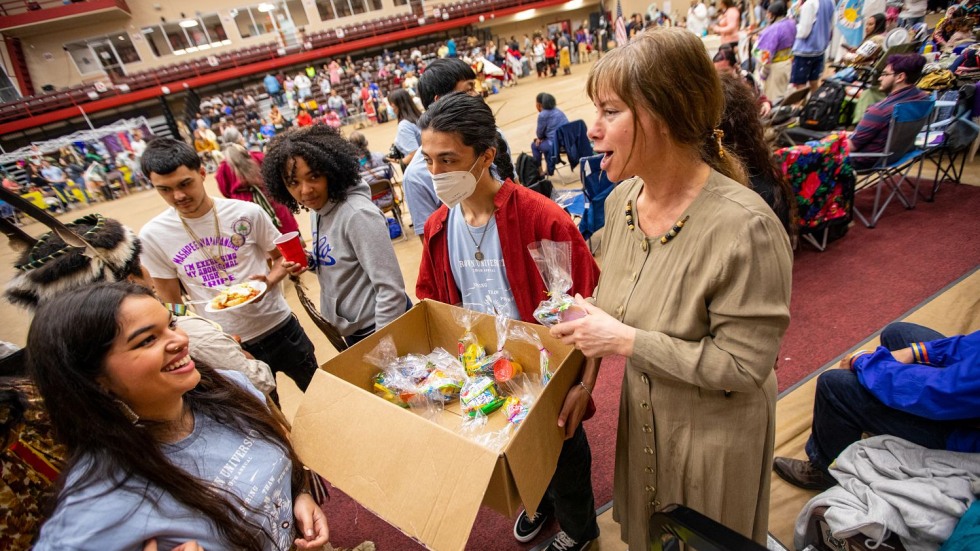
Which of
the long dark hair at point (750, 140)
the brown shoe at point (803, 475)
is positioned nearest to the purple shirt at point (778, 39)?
the long dark hair at point (750, 140)

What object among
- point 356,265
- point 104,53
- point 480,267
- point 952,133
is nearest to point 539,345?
point 480,267

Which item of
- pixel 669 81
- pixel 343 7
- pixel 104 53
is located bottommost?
pixel 669 81

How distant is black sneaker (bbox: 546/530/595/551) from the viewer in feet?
6.07

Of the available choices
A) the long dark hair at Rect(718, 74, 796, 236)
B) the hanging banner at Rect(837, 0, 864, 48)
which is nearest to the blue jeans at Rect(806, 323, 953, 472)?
the long dark hair at Rect(718, 74, 796, 236)

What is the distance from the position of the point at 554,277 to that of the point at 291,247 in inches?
50.0

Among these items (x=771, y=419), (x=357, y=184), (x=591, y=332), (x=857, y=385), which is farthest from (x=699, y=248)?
(x=357, y=184)

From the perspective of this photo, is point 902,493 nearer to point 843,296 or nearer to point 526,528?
point 526,528

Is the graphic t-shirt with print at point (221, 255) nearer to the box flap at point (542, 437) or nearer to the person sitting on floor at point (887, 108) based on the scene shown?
the box flap at point (542, 437)

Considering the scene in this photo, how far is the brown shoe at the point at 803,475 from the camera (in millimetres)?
2005

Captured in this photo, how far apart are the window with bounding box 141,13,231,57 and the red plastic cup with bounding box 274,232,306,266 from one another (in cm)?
2797

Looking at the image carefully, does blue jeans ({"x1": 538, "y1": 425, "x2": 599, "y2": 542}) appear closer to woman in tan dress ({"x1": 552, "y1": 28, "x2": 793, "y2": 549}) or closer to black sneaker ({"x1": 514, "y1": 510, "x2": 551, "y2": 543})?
black sneaker ({"x1": 514, "y1": 510, "x2": 551, "y2": 543})

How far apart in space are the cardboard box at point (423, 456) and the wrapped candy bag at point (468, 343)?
0.19 m

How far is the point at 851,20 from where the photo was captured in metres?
7.96

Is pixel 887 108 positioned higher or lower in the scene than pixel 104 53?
lower
